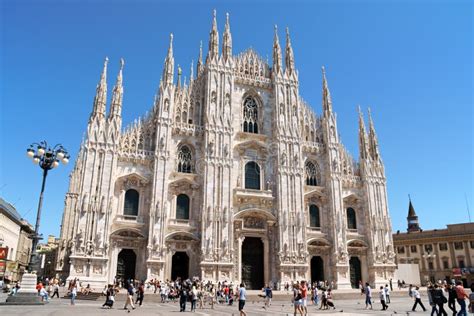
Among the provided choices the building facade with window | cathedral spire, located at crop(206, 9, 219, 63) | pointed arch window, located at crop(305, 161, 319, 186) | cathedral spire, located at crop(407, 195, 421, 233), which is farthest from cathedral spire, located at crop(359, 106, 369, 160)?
cathedral spire, located at crop(407, 195, 421, 233)

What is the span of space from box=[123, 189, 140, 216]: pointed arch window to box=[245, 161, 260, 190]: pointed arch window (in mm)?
9861

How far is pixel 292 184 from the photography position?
35469 millimetres

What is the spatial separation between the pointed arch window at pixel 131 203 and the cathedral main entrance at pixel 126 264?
295 centimetres

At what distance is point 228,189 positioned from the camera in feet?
108

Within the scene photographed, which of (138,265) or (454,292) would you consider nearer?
(454,292)

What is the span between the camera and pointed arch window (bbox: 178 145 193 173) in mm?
33562

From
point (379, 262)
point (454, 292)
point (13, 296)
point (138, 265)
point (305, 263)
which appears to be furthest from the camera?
point (379, 262)

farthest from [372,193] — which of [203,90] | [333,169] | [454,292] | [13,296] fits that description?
[13,296]

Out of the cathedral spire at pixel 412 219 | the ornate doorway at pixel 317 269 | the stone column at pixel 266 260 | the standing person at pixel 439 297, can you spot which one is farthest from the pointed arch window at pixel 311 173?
the cathedral spire at pixel 412 219

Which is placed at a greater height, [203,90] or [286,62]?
[286,62]

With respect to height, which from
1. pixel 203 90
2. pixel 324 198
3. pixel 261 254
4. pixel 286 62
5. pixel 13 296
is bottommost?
pixel 13 296

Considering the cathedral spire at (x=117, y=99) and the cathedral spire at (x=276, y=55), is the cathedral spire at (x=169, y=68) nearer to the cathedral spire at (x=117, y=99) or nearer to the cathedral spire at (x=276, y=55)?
the cathedral spire at (x=117, y=99)

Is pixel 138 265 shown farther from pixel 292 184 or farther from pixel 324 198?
pixel 324 198

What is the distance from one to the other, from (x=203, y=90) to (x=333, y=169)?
48.0 feet
